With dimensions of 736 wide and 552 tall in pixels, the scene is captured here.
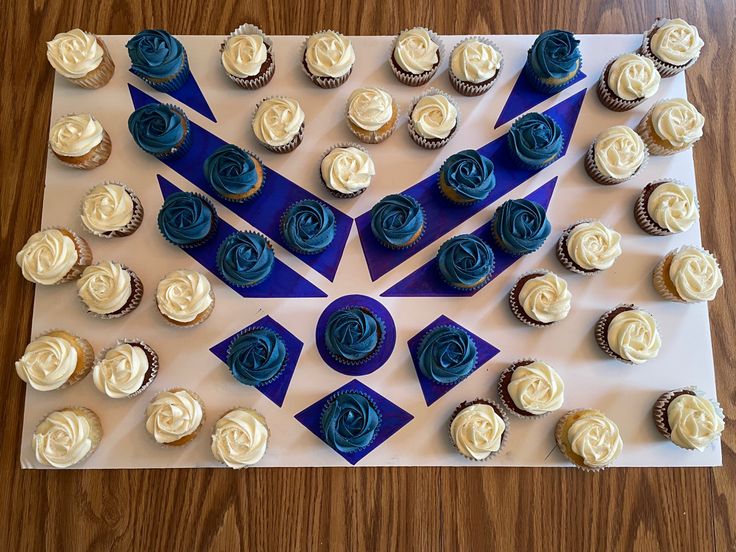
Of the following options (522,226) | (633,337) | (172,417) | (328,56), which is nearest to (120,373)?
(172,417)

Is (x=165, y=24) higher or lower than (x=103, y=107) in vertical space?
higher

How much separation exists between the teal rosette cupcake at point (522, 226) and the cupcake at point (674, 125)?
2.39 feet

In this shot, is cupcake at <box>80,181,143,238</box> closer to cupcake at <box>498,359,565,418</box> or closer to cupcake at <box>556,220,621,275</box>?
cupcake at <box>498,359,565,418</box>

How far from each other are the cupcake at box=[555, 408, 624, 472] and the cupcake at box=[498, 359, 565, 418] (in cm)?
12

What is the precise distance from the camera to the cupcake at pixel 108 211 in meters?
2.56

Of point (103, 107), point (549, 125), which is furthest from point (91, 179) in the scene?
point (549, 125)

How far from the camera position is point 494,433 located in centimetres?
240

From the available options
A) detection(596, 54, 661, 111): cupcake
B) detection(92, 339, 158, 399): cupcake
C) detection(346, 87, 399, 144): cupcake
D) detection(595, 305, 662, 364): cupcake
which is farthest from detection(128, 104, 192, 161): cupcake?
detection(595, 305, 662, 364): cupcake

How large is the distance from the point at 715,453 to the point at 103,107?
344cm

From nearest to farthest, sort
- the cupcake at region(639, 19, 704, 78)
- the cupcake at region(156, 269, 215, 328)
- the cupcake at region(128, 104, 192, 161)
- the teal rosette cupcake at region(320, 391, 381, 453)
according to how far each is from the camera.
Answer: the teal rosette cupcake at region(320, 391, 381, 453)
the cupcake at region(156, 269, 215, 328)
the cupcake at region(128, 104, 192, 161)
the cupcake at region(639, 19, 704, 78)

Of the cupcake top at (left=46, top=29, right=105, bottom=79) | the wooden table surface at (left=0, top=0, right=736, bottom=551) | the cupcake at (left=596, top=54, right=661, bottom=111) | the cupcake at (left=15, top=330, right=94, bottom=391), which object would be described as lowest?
the wooden table surface at (left=0, top=0, right=736, bottom=551)

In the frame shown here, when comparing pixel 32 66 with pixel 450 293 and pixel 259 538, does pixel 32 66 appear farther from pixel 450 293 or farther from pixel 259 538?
pixel 259 538

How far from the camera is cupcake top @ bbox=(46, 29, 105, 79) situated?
106 inches

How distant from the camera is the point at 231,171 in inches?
99.2
